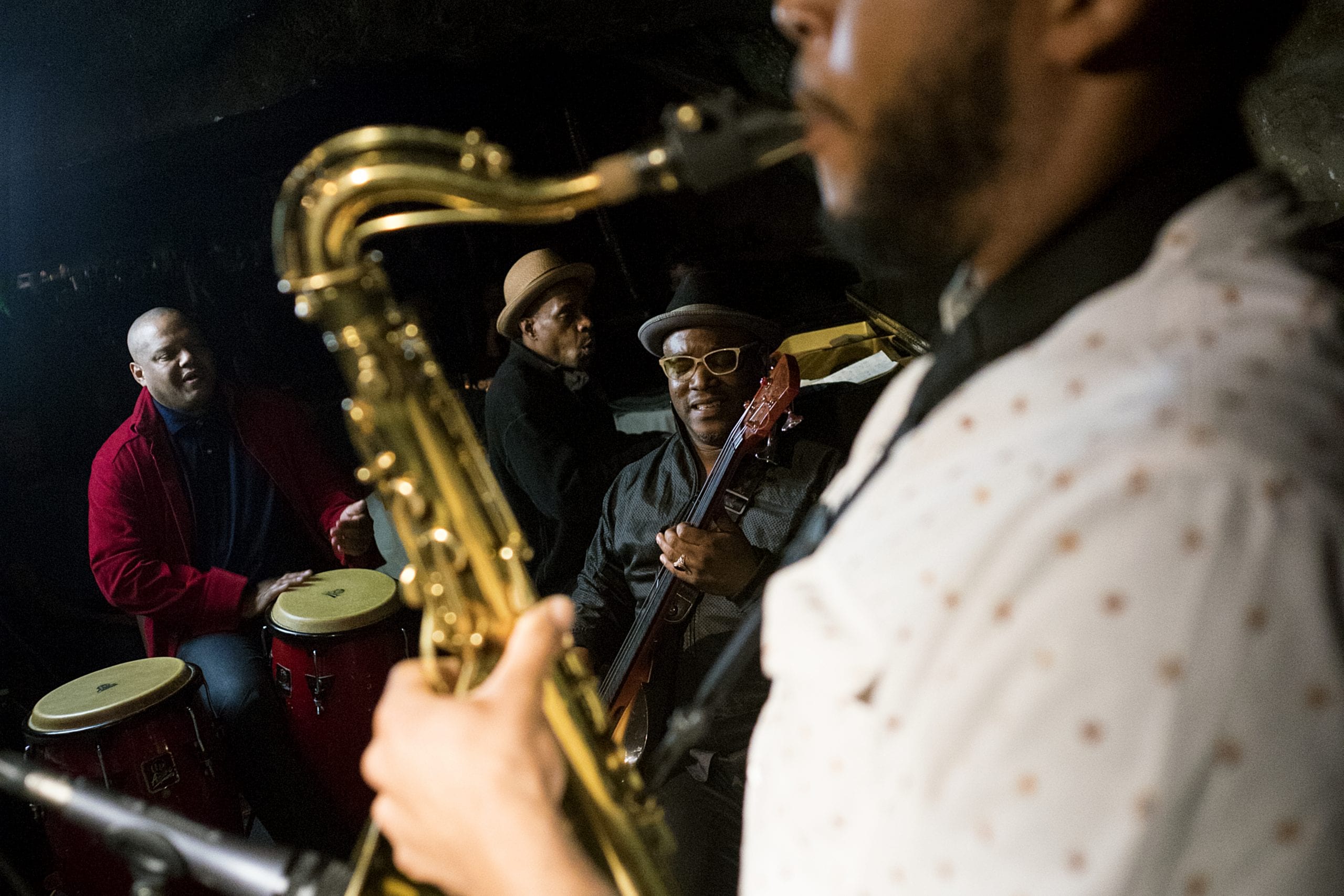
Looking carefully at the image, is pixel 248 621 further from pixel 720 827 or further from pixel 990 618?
pixel 990 618

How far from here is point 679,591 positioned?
2.79m

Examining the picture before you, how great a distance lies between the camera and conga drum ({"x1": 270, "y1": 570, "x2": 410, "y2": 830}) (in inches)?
133

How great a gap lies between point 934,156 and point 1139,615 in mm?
483

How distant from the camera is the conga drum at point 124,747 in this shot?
2.86m

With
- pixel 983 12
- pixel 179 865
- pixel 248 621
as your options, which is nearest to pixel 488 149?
pixel 983 12

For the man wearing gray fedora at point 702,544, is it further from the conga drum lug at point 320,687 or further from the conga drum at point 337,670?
the conga drum lug at point 320,687

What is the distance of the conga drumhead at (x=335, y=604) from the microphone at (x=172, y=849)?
2.15 meters

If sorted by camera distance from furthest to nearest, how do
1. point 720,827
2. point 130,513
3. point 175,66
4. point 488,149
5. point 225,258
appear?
point 225,258 → point 175,66 → point 130,513 → point 720,827 → point 488,149

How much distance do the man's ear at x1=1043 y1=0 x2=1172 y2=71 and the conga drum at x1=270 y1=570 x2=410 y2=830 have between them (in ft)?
10.8

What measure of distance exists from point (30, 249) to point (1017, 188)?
7624 mm

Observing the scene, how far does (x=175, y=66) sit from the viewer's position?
5.79 m

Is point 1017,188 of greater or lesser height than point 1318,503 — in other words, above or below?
above

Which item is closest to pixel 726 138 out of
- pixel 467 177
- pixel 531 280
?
pixel 467 177

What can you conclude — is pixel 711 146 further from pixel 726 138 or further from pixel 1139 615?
pixel 1139 615
